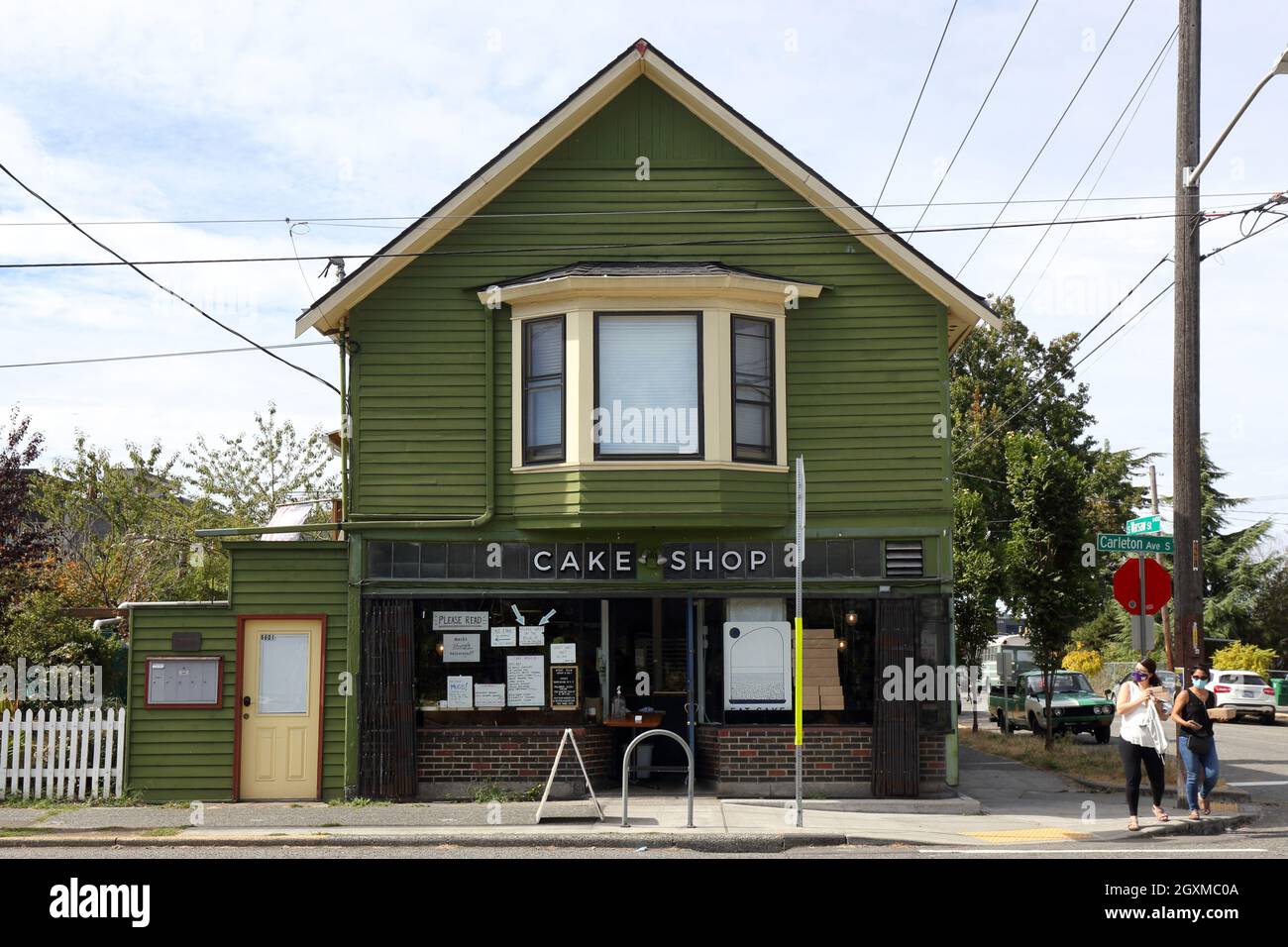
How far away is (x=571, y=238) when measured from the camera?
16.5 metres

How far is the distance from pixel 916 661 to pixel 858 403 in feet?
11.3

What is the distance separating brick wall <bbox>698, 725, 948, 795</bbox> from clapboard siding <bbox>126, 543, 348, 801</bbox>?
503cm

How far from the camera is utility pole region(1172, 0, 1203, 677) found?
1658 centimetres

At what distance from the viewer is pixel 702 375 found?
15570 mm

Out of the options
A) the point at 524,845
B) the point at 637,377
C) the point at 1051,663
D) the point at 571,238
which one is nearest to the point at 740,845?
the point at 524,845

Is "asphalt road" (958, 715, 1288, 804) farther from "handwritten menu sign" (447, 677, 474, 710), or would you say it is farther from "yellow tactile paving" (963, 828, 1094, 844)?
"handwritten menu sign" (447, 677, 474, 710)

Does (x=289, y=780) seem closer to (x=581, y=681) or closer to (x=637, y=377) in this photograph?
(x=581, y=681)

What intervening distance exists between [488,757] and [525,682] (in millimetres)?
1060

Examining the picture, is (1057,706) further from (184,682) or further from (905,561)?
(184,682)

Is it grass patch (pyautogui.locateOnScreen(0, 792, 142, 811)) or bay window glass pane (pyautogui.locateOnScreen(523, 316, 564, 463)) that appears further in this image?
bay window glass pane (pyautogui.locateOnScreen(523, 316, 564, 463))

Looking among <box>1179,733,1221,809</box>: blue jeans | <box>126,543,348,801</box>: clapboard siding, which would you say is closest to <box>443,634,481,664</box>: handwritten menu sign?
<box>126,543,348,801</box>: clapboard siding

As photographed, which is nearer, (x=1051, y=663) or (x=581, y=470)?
(x=581, y=470)

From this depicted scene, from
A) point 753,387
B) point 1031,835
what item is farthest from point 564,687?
point 1031,835
